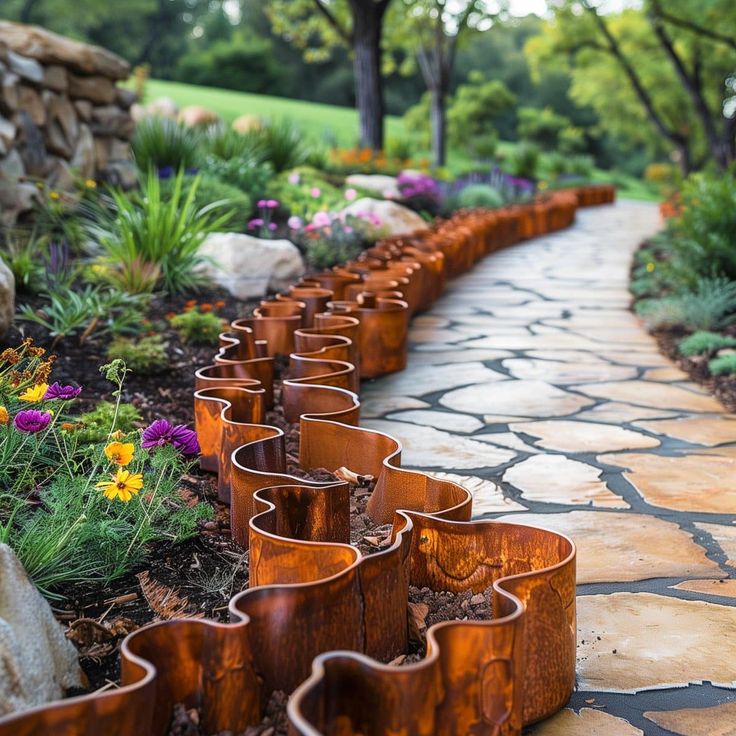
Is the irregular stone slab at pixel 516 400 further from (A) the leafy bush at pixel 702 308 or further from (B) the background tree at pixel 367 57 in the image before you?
(B) the background tree at pixel 367 57

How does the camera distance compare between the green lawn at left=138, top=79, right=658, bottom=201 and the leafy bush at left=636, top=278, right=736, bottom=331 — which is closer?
the leafy bush at left=636, top=278, right=736, bottom=331

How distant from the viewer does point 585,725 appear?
188 centimetres

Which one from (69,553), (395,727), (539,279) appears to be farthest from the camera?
(539,279)

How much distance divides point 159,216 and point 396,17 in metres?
14.3

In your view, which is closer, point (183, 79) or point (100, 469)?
point (100, 469)

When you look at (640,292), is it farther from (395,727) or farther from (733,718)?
(395,727)

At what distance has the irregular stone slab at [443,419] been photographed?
13.4 ft

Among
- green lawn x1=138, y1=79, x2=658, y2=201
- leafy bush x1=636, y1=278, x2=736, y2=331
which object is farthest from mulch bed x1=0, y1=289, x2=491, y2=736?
green lawn x1=138, y1=79, x2=658, y2=201

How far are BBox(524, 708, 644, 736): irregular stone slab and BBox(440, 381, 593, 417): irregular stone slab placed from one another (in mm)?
2452

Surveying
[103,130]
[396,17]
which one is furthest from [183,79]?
[103,130]

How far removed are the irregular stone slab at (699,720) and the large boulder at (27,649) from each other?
3.96 feet

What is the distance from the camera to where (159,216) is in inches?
222

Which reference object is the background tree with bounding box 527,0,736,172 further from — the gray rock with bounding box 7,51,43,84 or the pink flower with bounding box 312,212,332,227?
the gray rock with bounding box 7,51,43,84

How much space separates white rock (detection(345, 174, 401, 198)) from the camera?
1087 centimetres
